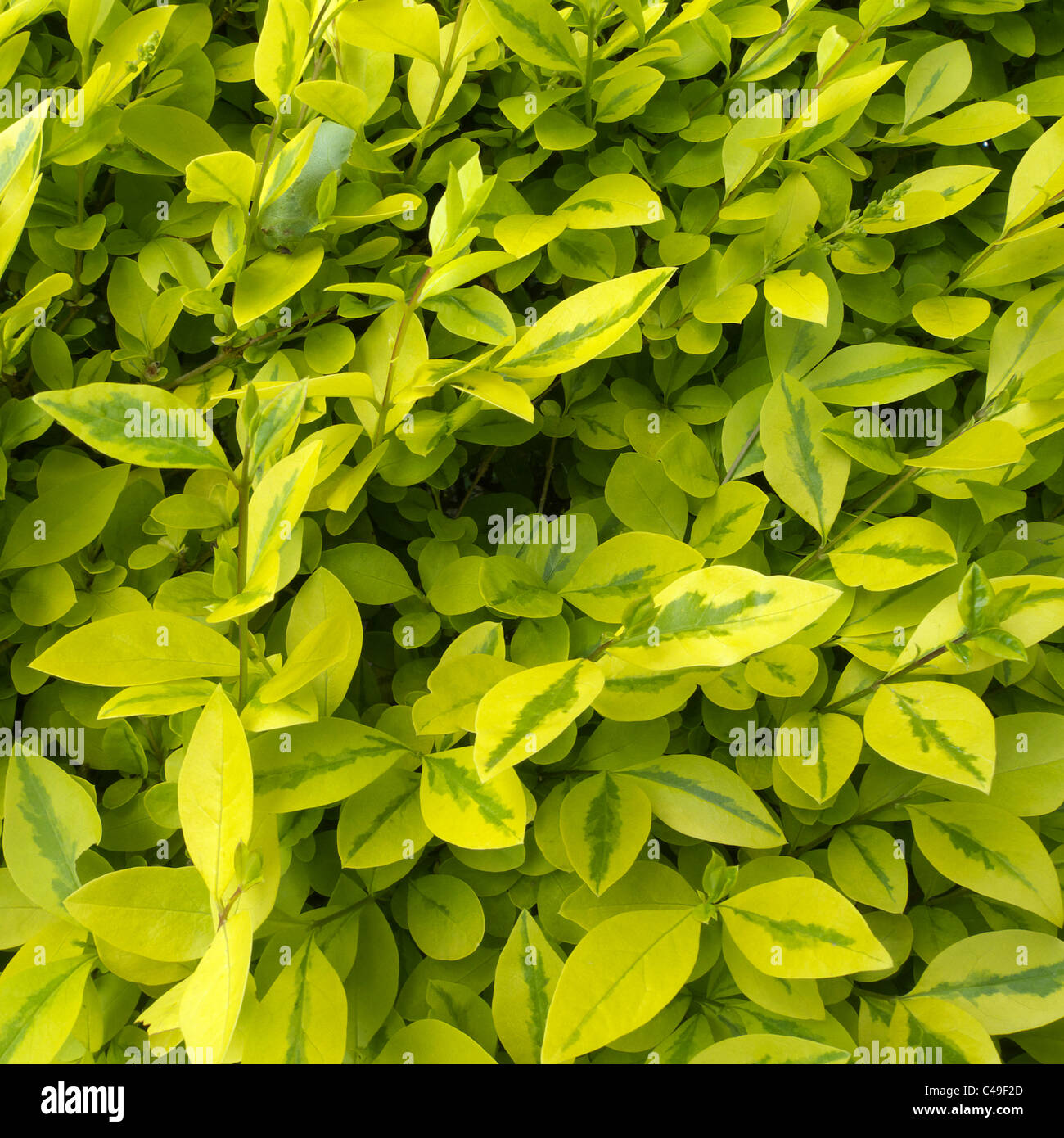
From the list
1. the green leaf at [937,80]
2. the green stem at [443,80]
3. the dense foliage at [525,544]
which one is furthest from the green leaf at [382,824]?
the green leaf at [937,80]

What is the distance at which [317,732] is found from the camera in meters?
0.49

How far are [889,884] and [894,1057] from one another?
10 centimetres

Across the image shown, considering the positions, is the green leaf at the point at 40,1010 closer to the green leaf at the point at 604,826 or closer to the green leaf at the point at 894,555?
the green leaf at the point at 604,826

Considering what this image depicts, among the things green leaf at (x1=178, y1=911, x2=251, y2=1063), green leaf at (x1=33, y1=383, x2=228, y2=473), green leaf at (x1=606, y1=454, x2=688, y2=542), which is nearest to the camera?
green leaf at (x1=178, y1=911, x2=251, y2=1063)

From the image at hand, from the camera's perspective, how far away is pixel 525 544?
23.2 inches

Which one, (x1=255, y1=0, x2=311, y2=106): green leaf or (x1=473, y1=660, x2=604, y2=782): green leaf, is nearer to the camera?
(x1=473, y1=660, x2=604, y2=782): green leaf

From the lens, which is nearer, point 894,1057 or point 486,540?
point 894,1057

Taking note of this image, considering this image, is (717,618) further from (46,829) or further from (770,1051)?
(46,829)

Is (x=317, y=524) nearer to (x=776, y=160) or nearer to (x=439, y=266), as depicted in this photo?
(x=439, y=266)

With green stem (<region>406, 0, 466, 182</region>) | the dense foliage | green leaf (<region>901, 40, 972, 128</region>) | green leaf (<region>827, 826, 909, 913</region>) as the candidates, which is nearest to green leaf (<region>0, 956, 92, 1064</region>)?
the dense foliage

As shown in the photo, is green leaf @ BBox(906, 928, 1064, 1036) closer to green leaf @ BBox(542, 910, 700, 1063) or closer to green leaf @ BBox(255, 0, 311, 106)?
green leaf @ BBox(542, 910, 700, 1063)

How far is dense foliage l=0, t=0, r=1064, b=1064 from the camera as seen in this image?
0.47m

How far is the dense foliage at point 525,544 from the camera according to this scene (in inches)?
18.7

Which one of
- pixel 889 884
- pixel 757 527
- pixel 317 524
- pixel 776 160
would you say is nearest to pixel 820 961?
pixel 889 884
